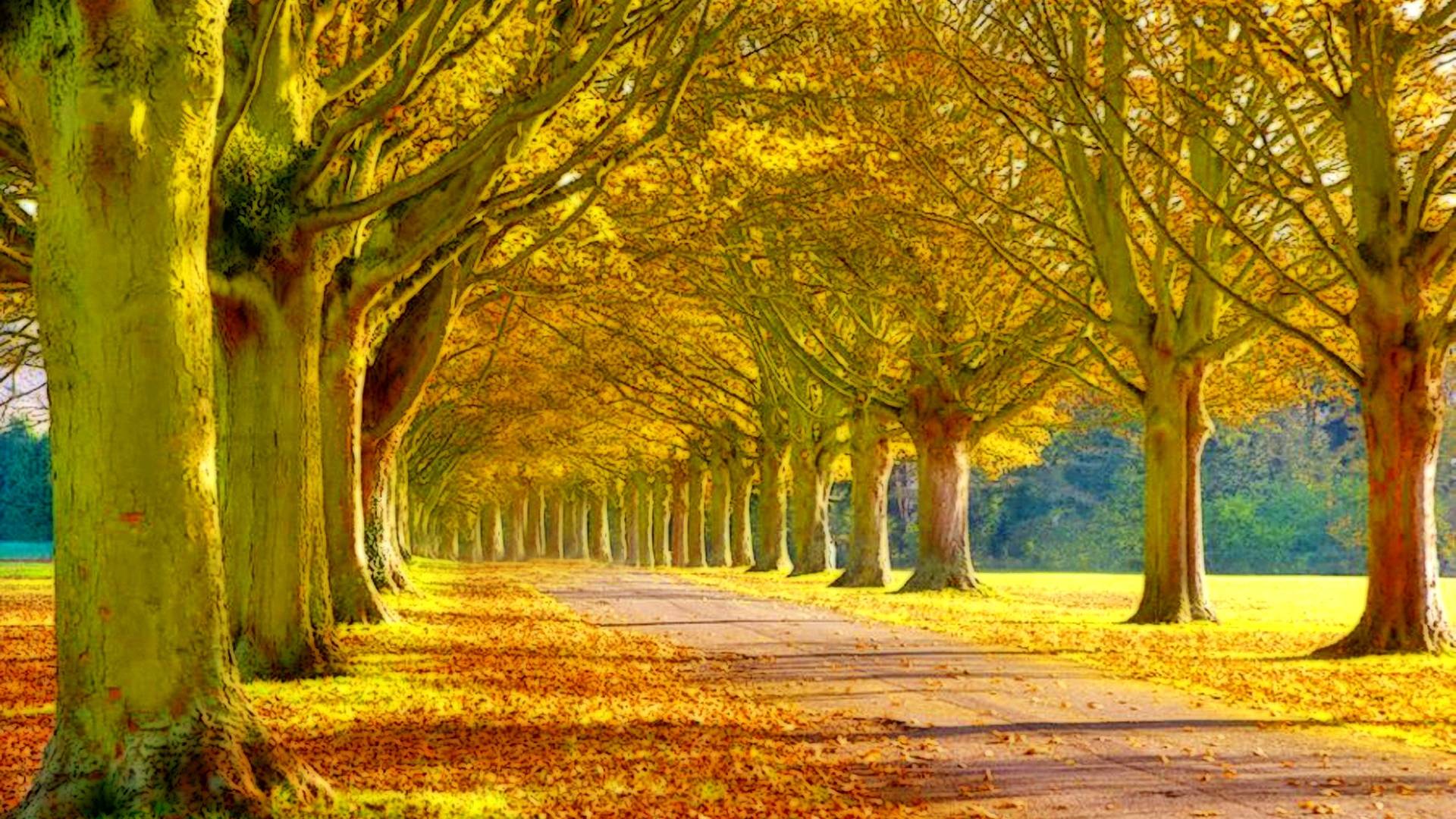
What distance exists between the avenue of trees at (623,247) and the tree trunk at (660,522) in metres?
28.0

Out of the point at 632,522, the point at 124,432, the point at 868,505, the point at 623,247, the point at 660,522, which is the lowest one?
the point at 632,522

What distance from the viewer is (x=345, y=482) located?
17.5m

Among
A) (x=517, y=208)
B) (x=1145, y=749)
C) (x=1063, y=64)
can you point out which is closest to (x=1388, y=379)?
(x=1063, y=64)

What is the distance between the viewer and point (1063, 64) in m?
16.9

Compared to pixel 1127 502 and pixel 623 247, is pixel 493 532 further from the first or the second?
pixel 623 247

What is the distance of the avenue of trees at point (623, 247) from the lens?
6.56 meters

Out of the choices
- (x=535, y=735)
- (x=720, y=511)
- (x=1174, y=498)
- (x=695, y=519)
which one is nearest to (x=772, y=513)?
(x=720, y=511)

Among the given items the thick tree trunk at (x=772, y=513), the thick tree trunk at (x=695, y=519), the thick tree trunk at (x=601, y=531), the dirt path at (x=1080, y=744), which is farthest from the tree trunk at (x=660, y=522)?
the dirt path at (x=1080, y=744)

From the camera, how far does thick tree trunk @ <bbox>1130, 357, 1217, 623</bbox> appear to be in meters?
20.6

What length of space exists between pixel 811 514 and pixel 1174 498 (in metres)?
20.4

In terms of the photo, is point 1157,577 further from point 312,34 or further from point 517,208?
point 312,34

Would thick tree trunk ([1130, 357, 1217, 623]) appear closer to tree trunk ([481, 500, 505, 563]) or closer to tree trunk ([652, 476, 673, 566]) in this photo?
tree trunk ([652, 476, 673, 566])

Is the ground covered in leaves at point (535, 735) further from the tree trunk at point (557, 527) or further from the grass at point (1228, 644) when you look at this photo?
the tree trunk at point (557, 527)

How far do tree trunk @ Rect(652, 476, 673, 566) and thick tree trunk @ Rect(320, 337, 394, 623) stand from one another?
43.1m
